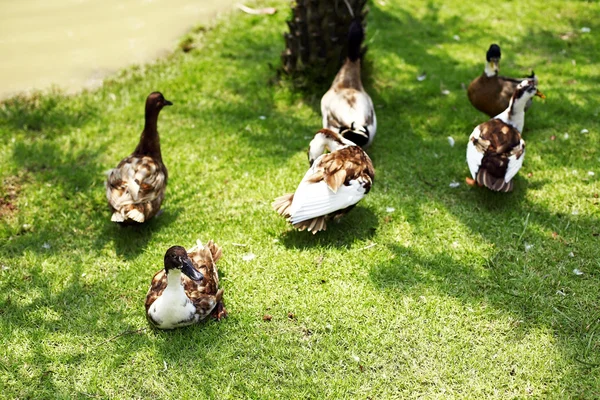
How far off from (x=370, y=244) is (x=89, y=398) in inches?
110

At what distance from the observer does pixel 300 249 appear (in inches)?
213

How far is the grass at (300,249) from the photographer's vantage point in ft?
14.0

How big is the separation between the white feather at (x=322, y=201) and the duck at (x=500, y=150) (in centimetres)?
133

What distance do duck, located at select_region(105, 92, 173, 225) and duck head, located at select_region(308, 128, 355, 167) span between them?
1586mm

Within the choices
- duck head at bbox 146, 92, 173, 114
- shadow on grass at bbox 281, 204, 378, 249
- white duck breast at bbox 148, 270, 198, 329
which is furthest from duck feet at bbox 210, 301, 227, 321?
duck head at bbox 146, 92, 173, 114

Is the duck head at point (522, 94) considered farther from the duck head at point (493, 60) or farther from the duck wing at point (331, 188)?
the duck wing at point (331, 188)

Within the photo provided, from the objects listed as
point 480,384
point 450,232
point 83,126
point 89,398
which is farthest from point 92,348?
point 83,126

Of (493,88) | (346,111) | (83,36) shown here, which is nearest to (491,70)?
(493,88)

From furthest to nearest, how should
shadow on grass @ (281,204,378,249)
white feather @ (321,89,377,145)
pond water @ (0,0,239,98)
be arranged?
pond water @ (0,0,239,98)
white feather @ (321,89,377,145)
shadow on grass @ (281,204,378,249)

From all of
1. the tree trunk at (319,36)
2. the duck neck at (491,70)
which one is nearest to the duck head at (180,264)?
the tree trunk at (319,36)

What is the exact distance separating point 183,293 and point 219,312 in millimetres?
417

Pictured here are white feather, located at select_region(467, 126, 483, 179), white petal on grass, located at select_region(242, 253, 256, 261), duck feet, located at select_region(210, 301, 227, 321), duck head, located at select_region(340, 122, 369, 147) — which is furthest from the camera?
duck head, located at select_region(340, 122, 369, 147)

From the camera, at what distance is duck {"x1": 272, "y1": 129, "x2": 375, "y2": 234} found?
5207 millimetres

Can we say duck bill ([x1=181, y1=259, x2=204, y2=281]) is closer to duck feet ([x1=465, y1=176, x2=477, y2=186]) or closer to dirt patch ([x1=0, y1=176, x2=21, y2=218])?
dirt patch ([x1=0, y1=176, x2=21, y2=218])
